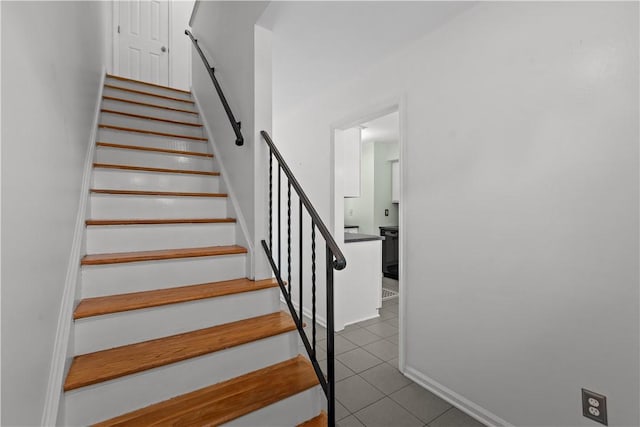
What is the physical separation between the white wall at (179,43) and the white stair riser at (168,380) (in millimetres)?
4301

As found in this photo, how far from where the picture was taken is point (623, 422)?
124cm

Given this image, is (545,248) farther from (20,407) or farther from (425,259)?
(20,407)

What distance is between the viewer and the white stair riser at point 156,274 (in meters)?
1.49

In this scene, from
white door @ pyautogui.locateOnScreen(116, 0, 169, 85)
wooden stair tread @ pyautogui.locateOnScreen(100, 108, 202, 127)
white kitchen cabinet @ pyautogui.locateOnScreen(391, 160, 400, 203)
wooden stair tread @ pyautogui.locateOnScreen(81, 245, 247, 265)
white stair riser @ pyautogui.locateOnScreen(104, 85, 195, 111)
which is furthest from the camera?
white kitchen cabinet @ pyautogui.locateOnScreen(391, 160, 400, 203)

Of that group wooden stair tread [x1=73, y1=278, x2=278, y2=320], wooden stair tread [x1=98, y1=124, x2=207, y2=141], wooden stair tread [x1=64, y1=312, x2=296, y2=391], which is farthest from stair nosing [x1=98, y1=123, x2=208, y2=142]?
wooden stair tread [x1=64, y1=312, x2=296, y2=391]

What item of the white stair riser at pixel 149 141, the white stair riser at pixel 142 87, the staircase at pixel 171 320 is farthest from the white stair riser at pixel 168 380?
the white stair riser at pixel 142 87

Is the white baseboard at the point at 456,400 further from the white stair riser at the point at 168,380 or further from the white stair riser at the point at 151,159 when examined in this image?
the white stair riser at the point at 151,159

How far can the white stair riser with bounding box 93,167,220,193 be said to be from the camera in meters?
2.01

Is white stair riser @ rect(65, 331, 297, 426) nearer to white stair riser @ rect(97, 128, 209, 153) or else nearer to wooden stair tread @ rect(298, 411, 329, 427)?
wooden stair tread @ rect(298, 411, 329, 427)

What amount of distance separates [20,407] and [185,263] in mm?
976

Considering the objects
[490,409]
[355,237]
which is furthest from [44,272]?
[355,237]

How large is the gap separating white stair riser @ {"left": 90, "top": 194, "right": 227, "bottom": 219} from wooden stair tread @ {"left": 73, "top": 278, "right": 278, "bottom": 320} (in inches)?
23.1

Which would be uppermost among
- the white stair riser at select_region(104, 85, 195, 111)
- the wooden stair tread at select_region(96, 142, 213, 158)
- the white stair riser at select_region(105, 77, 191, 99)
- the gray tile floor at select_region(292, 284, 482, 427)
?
the white stair riser at select_region(105, 77, 191, 99)

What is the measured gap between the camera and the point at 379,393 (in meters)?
2.02
